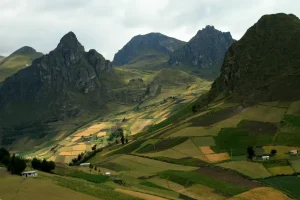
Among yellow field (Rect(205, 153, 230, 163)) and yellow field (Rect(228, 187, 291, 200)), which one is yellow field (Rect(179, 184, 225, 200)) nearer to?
yellow field (Rect(228, 187, 291, 200))

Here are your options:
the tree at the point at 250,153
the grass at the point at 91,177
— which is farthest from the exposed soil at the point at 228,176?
the grass at the point at 91,177

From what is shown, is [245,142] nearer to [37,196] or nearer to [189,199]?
[189,199]

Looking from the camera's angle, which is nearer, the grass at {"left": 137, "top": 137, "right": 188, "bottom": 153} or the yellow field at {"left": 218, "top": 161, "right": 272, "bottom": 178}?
the yellow field at {"left": 218, "top": 161, "right": 272, "bottom": 178}

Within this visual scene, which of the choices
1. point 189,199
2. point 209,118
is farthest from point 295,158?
point 209,118

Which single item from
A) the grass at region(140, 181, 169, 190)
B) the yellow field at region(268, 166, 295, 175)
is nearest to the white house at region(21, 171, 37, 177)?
the grass at region(140, 181, 169, 190)

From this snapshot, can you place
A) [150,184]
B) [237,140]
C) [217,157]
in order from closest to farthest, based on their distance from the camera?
[150,184], [217,157], [237,140]

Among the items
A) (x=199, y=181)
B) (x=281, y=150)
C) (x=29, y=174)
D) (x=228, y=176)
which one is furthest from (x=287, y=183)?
(x=29, y=174)

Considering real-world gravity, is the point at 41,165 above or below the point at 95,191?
above

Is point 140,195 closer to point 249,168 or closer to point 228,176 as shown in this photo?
point 228,176
